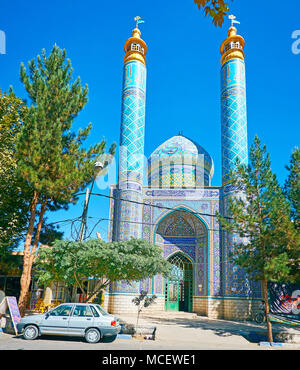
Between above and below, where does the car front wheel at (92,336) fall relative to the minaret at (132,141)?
below

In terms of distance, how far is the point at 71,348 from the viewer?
24.4 feet

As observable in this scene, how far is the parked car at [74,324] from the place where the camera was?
850 cm

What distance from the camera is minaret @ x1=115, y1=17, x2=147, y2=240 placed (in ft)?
58.0

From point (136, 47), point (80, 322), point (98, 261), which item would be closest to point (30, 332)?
point (80, 322)

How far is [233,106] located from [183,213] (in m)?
6.55

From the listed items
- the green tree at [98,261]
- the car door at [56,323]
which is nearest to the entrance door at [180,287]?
the green tree at [98,261]

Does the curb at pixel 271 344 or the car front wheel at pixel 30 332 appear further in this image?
the curb at pixel 271 344

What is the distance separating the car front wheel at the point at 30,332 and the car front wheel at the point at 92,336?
1.32m

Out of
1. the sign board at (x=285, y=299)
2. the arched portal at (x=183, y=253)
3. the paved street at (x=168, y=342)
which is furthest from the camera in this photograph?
the arched portal at (x=183, y=253)

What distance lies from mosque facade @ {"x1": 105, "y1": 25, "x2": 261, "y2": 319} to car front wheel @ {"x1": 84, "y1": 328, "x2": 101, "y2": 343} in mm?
7895

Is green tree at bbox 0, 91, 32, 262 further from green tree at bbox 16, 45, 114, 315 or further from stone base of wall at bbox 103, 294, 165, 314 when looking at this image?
stone base of wall at bbox 103, 294, 165, 314

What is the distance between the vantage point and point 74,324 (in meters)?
8.56

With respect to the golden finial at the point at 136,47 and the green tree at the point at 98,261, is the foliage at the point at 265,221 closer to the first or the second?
the green tree at the point at 98,261

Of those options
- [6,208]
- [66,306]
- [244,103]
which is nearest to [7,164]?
[6,208]
